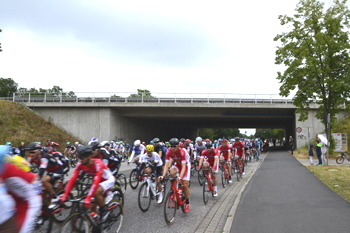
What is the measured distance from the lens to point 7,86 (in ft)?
306

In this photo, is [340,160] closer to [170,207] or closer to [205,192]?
[205,192]

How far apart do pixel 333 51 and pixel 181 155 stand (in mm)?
20367

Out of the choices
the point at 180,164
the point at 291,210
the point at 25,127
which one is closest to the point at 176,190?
the point at 180,164

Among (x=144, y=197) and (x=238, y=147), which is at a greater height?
(x=238, y=147)

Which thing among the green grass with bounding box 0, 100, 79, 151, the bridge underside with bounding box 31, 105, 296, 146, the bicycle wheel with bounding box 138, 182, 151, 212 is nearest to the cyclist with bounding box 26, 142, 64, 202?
the bicycle wheel with bounding box 138, 182, 151, 212

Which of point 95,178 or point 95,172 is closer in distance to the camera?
point 95,178

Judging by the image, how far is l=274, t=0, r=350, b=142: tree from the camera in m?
22.9

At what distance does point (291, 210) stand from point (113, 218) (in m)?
4.48

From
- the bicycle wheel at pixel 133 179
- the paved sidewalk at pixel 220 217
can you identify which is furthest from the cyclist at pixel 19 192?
the bicycle wheel at pixel 133 179

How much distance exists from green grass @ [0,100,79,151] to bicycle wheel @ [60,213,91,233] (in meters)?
26.4

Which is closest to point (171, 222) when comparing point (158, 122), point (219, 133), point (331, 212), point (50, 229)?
point (50, 229)

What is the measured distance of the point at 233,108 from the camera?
1428 inches

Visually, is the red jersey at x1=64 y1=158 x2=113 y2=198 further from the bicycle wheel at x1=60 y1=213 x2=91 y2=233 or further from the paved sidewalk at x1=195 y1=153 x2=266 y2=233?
the paved sidewalk at x1=195 y1=153 x2=266 y2=233

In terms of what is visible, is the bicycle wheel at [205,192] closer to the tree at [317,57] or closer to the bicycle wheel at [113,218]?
the bicycle wheel at [113,218]
